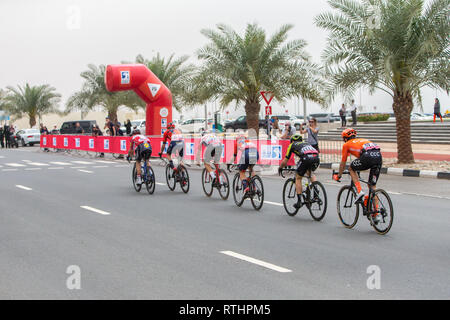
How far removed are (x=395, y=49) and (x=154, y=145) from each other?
36.4 feet

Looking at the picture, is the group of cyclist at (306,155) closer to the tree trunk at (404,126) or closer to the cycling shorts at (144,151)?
the cycling shorts at (144,151)

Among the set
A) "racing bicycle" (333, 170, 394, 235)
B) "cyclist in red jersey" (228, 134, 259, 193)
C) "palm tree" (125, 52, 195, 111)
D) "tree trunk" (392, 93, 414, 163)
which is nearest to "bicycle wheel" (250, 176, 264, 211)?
"cyclist in red jersey" (228, 134, 259, 193)

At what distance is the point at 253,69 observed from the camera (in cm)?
2814

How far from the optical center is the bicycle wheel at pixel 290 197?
37.0 feet

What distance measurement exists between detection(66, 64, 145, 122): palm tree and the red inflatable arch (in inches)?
617

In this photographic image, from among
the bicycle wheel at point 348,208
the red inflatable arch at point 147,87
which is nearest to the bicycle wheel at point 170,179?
the bicycle wheel at point 348,208

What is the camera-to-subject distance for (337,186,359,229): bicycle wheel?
989 centimetres

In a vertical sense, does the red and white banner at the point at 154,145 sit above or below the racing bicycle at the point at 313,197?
above

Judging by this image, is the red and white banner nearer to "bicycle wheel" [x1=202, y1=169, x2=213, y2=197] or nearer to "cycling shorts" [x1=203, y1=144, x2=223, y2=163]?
"cycling shorts" [x1=203, y1=144, x2=223, y2=163]

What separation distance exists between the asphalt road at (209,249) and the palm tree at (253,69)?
14390 mm

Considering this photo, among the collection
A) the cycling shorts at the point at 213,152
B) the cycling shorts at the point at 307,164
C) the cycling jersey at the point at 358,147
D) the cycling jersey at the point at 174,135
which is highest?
the cycling jersey at the point at 174,135

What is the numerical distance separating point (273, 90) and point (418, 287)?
22732 mm
